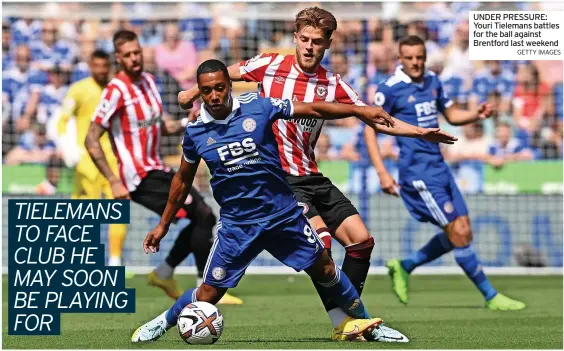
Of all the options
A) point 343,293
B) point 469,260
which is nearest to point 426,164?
point 469,260

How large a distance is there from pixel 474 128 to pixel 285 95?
9.42 metres

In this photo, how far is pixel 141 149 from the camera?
11.2m

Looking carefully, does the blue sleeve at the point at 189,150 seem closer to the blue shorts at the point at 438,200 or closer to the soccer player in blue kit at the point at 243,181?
the soccer player in blue kit at the point at 243,181

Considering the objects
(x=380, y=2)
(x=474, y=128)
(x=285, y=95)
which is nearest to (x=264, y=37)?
(x=380, y=2)

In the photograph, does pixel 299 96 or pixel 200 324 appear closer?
pixel 200 324

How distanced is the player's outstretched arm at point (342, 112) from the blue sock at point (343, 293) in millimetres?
1178

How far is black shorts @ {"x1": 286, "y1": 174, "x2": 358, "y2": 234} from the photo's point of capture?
835 centimetres

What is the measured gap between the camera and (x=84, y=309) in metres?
7.97

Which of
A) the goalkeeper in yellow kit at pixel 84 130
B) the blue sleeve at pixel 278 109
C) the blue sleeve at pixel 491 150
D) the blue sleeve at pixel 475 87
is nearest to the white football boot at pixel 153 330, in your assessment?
the blue sleeve at pixel 278 109

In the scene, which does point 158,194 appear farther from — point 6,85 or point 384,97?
point 6,85

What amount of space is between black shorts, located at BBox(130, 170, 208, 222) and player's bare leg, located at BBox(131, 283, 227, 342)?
3.17 meters

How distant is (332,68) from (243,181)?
35.5 feet

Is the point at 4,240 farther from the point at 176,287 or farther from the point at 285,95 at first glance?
the point at 285,95

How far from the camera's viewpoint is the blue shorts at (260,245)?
24.0 ft
